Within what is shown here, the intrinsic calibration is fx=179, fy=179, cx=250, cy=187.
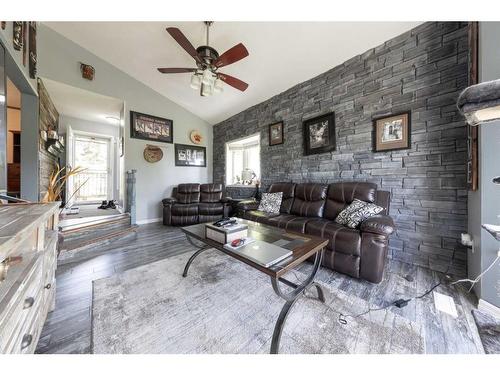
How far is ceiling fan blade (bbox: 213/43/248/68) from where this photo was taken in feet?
6.08

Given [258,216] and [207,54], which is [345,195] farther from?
[207,54]

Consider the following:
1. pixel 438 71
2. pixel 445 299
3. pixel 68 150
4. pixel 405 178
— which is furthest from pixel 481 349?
pixel 68 150

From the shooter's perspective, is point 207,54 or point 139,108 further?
point 139,108

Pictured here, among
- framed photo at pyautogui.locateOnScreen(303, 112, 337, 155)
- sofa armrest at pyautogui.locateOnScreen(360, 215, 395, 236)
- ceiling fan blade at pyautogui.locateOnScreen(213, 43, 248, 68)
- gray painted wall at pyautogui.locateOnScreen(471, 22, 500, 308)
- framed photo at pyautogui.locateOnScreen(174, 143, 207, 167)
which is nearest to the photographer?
gray painted wall at pyautogui.locateOnScreen(471, 22, 500, 308)

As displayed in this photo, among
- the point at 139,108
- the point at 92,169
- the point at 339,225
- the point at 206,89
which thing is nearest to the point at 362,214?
the point at 339,225

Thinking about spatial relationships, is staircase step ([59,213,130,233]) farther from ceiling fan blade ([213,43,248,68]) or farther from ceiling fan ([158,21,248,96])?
ceiling fan blade ([213,43,248,68])

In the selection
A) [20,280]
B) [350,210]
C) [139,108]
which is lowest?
[20,280]

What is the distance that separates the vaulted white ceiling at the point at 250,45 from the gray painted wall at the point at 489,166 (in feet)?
3.47

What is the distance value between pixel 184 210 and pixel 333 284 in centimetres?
307

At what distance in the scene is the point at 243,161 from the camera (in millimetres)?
4645

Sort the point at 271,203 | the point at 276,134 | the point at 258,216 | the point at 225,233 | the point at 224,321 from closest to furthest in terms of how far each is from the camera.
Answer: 1. the point at 224,321
2. the point at 225,233
3. the point at 258,216
4. the point at 271,203
5. the point at 276,134

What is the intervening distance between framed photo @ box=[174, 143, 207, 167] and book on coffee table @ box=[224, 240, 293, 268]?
3.84 m

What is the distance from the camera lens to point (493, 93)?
2.48ft

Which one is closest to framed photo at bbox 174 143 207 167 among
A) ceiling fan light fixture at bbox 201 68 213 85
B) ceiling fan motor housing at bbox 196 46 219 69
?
ceiling fan light fixture at bbox 201 68 213 85
